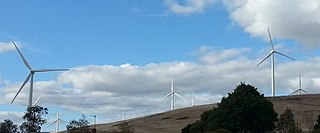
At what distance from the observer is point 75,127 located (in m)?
104

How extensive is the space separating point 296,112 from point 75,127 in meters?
102

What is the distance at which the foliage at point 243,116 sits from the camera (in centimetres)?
12494

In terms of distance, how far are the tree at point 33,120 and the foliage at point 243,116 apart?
3328 centimetres

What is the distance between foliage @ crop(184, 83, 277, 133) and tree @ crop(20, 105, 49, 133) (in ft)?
109

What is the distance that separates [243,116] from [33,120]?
4293 cm

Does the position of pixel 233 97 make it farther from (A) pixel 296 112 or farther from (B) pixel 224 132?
→ (A) pixel 296 112

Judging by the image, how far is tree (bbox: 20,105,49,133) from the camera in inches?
4688

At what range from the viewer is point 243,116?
126m

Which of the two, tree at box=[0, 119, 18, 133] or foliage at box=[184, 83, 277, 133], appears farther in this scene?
tree at box=[0, 119, 18, 133]

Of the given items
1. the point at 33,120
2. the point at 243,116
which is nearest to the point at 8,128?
the point at 33,120

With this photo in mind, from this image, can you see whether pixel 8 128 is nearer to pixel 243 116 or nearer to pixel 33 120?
pixel 33 120

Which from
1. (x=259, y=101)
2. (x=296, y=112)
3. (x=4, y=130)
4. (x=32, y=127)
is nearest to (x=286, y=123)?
(x=259, y=101)

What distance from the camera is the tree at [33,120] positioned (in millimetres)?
119062

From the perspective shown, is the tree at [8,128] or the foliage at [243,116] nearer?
the foliage at [243,116]
